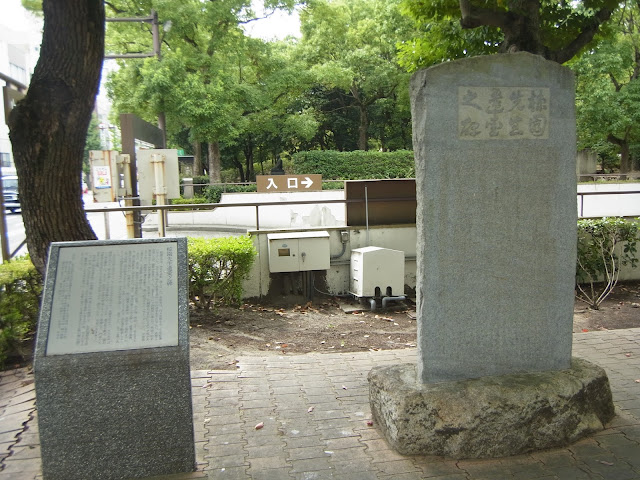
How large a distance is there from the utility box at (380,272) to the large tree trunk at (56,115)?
481cm

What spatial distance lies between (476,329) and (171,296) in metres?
2.03

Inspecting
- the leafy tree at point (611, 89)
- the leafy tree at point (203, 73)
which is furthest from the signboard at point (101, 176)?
the leafy tree at point (611, 89)

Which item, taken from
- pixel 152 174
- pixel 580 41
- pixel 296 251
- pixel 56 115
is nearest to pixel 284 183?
pixel 152 174

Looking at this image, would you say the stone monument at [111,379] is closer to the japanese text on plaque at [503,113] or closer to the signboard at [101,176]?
the japanese text on plaque at [503,113]

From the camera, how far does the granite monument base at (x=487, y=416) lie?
347cm

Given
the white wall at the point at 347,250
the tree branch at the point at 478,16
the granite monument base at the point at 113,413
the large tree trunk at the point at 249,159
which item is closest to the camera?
the granite monument base at the point at 113,413

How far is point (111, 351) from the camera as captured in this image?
3.11m

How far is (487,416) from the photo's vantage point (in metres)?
3.46

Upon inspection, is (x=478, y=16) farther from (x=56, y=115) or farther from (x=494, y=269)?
(x=56, y=115)

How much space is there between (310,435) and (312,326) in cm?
364

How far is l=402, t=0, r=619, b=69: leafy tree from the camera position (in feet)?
16.6

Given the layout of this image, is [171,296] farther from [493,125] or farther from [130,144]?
[130,144]

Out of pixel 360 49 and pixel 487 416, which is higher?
pixel 360 49

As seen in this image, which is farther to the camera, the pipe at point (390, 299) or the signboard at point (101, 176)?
the signboard at point (101, 176)
